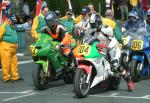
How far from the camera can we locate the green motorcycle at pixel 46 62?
12977 mm

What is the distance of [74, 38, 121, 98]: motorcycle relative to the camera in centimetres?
1190

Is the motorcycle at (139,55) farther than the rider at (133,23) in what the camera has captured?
No

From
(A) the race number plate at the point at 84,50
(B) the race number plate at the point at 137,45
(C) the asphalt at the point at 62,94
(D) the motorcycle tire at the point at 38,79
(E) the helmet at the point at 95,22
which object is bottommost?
(C) the asphalt at the point at 62,94

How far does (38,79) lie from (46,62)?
1.43 feet

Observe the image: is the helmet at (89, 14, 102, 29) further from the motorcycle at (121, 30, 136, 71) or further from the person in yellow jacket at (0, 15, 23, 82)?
the person in yellow jacket at (0, 15, 23, 82)

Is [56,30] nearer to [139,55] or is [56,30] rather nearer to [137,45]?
[137,45]

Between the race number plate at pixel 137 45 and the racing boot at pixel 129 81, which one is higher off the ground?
the race number plate at pixel 137 45

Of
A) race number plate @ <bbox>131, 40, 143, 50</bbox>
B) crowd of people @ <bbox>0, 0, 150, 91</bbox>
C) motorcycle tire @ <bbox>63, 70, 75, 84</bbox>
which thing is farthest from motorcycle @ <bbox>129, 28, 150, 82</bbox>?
motorcycle tire @ <bbox>63, 70, 75, 84</bbox>

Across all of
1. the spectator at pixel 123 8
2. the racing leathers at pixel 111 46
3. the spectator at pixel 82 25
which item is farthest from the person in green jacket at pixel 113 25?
the spectator at pixel 123 8

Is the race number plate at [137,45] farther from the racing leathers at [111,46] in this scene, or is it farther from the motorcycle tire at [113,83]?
the racing leathers at [111,46]

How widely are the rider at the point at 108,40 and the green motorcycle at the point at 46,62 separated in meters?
1.05

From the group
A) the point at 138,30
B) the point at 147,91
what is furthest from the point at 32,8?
the point at 147,91

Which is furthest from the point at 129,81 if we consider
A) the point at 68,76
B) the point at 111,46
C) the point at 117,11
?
the point at 117,11

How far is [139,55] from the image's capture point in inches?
579
